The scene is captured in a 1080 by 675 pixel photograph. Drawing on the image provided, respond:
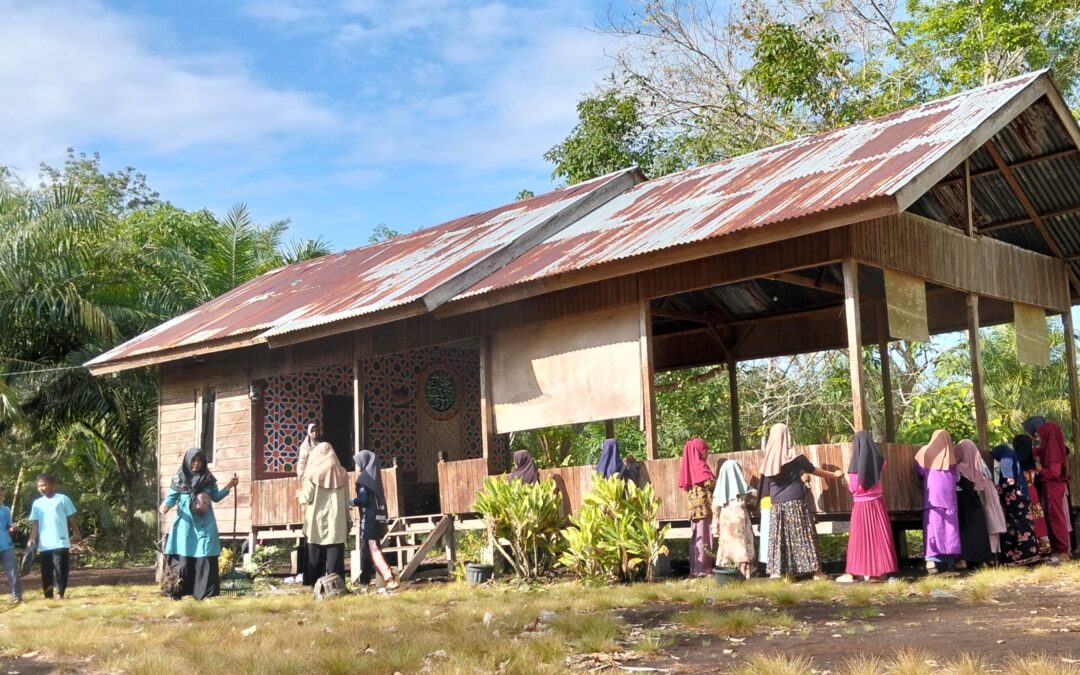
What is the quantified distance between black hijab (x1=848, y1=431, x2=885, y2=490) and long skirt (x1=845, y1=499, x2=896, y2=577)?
215mm

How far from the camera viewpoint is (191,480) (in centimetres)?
1202

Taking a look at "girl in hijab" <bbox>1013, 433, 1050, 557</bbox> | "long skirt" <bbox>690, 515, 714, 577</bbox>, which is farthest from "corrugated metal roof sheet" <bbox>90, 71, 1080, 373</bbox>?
"girl in hijab" <bbox>1013, 433, 1050, 557</bbox>

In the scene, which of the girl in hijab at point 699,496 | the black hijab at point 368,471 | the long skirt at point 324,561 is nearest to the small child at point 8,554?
the long skirt at point 324,561

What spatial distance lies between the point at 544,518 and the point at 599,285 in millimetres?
2685

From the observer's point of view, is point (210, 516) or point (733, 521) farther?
point (210, 516)

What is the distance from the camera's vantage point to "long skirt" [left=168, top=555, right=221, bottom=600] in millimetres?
12305

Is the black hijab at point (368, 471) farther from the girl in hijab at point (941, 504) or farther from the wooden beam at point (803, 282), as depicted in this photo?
the girl in hijab at point (941, 504)

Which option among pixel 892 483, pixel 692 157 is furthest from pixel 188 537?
pixel 692 157

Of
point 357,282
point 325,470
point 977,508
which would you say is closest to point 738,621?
point 977,508

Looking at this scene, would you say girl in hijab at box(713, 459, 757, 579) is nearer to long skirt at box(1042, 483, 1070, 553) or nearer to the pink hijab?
the pink hijab

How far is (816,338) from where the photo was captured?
1695 centimetres

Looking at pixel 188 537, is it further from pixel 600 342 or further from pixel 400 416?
pixel 400 416

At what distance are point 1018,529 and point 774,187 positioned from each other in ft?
14.1

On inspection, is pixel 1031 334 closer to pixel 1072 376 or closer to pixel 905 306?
pixel 1072 376
